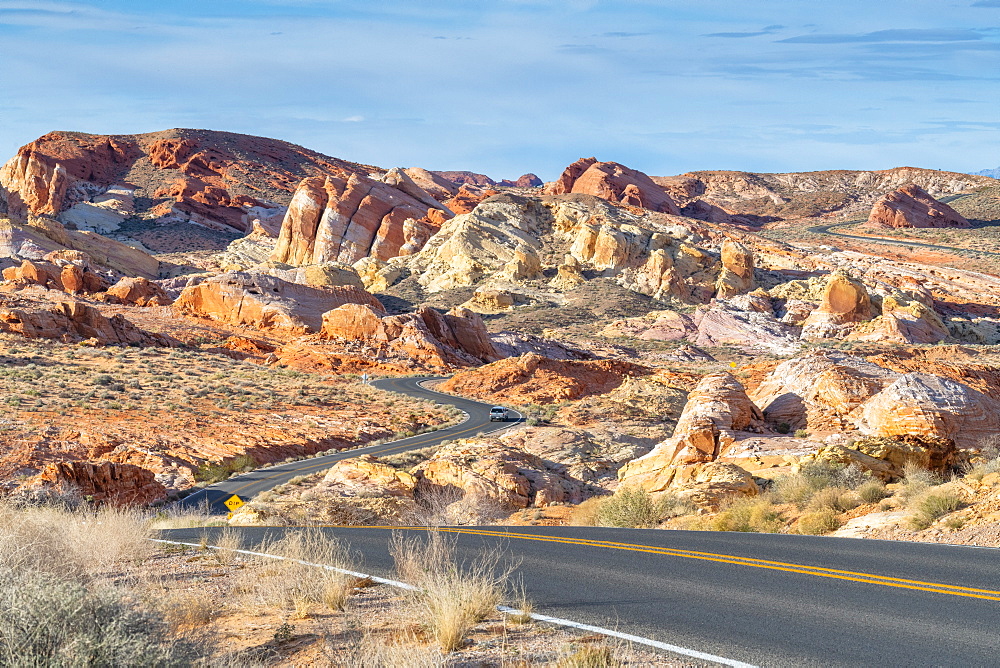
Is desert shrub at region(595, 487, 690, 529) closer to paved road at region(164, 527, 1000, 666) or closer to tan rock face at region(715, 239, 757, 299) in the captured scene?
paved road at region(164, 527, 1000, 666)

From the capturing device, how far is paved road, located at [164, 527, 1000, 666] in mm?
6211

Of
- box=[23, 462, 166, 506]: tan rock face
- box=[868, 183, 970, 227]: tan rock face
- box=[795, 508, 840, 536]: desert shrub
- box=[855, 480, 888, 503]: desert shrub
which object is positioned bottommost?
box=[23, 462, 166, 506]: tan rock face

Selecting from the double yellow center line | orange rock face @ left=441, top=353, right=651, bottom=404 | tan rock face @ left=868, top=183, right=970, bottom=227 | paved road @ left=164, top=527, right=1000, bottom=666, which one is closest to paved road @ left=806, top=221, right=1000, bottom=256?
tan rock face @ left=868, top=183, right=970, bottom=227

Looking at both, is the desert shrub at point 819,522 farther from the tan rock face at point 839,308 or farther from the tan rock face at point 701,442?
the tan rock face at point 839,308

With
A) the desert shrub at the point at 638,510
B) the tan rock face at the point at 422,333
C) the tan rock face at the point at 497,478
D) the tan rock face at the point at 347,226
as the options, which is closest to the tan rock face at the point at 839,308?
the tan rock face at the point at 422,333

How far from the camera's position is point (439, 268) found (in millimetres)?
92688

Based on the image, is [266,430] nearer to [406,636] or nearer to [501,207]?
[406,636]

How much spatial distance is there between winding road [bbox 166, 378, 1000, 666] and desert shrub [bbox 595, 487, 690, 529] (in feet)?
10.4

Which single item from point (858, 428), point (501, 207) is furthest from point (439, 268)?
point (858, 428)

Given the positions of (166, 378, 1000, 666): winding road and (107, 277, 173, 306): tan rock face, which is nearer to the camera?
→ (166, 378, 1000, 666): winding road

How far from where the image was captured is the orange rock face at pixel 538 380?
4662cm

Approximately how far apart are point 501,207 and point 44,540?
91.2 metres

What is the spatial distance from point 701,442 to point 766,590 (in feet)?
42.7

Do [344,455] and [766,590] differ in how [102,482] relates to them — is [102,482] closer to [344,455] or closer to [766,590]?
[344,455]
